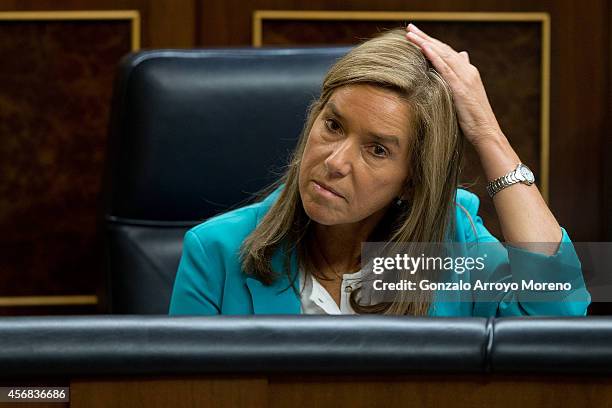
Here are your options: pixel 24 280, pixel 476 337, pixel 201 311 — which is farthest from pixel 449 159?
pixel 24 280

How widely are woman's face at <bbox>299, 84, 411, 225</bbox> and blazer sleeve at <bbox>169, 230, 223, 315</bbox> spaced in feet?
0.55

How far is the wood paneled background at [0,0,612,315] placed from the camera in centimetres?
224

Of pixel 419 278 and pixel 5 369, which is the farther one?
pixel 419 278

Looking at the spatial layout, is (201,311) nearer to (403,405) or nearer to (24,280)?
(403,405)

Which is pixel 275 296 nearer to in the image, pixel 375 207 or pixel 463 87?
pixel 375 207

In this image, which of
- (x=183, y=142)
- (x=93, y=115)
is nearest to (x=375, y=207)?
(x=183, y=142)

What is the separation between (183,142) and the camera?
1.48 metres

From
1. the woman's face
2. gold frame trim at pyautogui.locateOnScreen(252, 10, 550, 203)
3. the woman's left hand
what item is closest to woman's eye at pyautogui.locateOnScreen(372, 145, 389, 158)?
the woman's face

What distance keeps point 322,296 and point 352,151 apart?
0.20 metres

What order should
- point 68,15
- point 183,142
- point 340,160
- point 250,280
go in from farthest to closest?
point 68,15
point 183,142
point 250,280
point 340,160

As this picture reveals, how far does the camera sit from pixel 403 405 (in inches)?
27.6

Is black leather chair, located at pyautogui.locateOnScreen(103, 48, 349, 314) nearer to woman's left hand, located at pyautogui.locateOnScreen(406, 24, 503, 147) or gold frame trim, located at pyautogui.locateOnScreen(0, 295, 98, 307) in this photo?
woman's left hand, located at pyautogui.locateOnScreen(406, 24, 503, 147)

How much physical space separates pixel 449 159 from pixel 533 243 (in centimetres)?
15

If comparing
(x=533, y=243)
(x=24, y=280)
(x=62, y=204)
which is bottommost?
(x=24, y=280)
